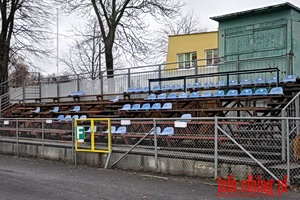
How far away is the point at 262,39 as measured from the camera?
16797 millimetres

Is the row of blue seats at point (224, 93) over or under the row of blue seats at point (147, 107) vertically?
over

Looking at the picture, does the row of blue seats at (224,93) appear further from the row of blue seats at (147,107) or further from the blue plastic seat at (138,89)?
the blue plastic seat at (138,89)

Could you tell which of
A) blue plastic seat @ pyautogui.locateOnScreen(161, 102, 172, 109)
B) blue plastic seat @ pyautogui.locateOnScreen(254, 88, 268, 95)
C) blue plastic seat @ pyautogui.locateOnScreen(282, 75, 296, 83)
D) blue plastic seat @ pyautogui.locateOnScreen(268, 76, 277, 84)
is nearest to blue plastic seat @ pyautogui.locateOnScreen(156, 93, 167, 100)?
blue plastic seat @ pyautogui.locateOnScreen(161, 102, 172, 109)

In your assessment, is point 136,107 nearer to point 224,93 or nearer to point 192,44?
point 224,93

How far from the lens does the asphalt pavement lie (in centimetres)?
839

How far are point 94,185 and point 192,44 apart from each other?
19.2 meters

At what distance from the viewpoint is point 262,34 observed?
16.8 m

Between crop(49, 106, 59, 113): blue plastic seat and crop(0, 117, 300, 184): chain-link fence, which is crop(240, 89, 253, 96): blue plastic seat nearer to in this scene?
crop(0, 117, 300, 184): chain-link fence

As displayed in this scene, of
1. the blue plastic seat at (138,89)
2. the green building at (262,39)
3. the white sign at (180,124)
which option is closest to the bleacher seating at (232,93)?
the green building at (262,39)

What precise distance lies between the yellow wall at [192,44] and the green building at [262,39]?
8.39 metres

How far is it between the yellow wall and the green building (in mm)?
8393

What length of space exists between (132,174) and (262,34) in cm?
923

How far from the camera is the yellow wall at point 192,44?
26.6 meters

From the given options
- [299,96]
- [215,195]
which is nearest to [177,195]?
[215,195]
